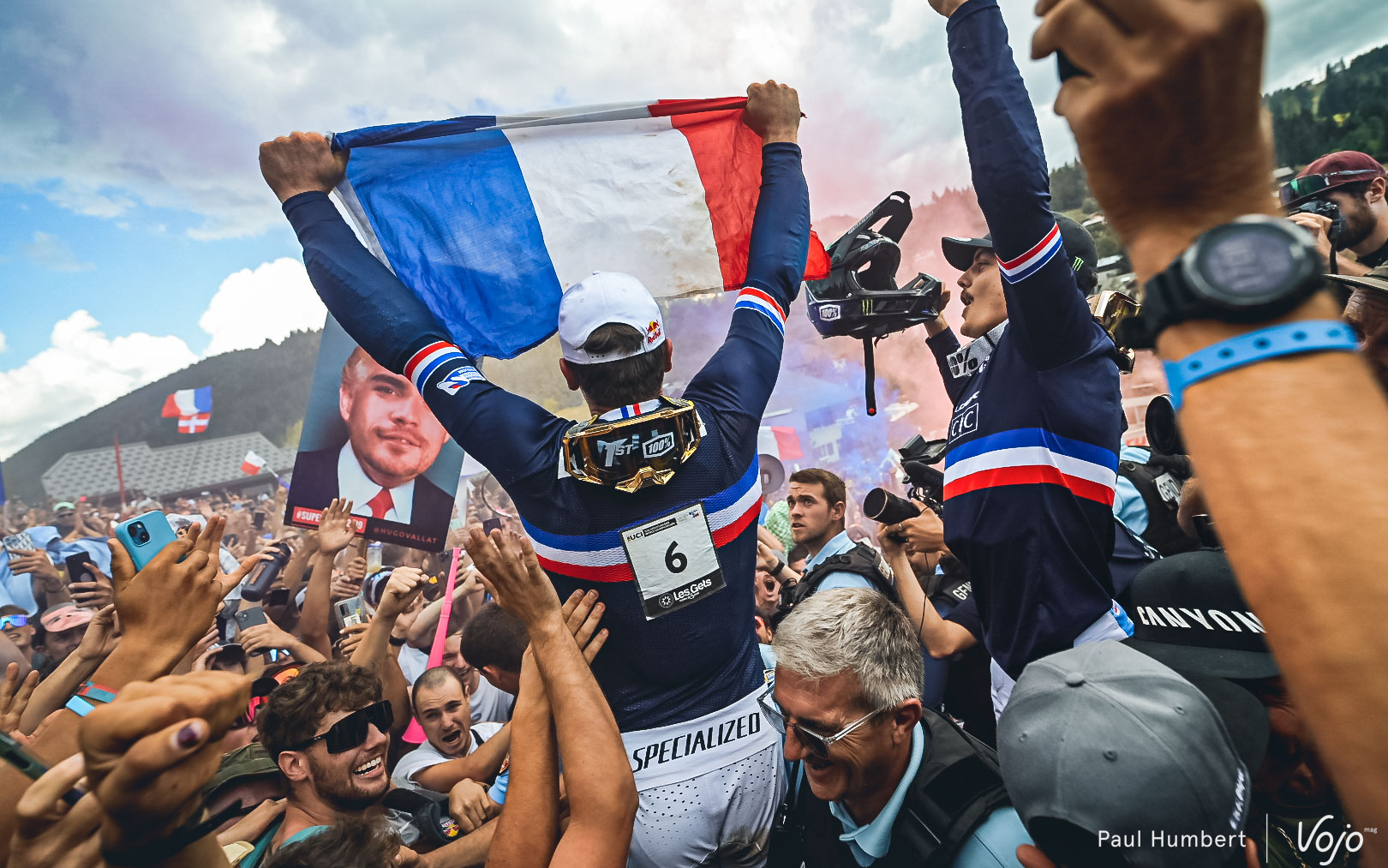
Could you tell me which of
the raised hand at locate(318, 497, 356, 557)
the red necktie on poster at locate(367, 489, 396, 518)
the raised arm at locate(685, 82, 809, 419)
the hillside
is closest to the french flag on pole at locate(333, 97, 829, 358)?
the raised arm at locate(685, 82, 809, 419)

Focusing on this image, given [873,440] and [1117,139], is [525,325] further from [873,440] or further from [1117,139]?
[873,440]

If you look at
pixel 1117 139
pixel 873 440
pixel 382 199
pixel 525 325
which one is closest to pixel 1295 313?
pixel 1117 139

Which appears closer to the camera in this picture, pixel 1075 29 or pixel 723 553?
pixel 1075 29

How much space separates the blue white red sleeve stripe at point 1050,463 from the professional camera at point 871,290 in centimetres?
117

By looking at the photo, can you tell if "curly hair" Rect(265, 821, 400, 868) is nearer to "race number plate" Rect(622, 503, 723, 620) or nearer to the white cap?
"race number plate" Rect(622, 503, 723, 620)

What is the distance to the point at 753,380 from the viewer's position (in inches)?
104

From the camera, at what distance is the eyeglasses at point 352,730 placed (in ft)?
9.98

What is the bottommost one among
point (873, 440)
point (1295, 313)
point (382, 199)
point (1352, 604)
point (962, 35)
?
point (873, 440)

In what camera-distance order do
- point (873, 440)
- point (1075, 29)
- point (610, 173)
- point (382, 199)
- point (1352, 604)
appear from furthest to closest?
point (873, 440)
point (610, 173)
point (382, 199)
point (1075, 29)
point (1352, 604)

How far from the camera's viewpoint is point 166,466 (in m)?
31.4

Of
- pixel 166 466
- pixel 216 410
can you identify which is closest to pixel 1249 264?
pixel 166 466

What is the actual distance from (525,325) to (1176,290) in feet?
9.79

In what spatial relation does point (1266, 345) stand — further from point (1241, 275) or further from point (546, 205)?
point (546, 205)

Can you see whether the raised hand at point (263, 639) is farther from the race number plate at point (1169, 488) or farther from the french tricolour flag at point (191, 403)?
the french tricolour flag at point (191, 403)
